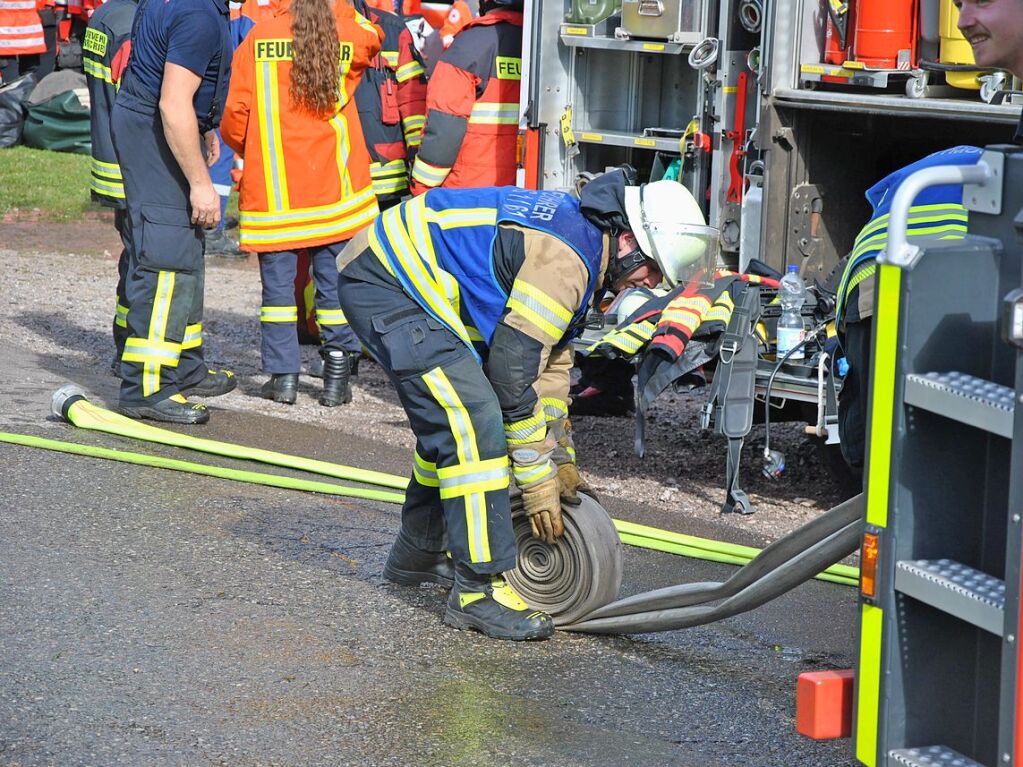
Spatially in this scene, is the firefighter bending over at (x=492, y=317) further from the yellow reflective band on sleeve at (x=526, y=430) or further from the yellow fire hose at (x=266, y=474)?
the yellow fire hose at (x=266, y=474)

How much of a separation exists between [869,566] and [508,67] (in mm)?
5076

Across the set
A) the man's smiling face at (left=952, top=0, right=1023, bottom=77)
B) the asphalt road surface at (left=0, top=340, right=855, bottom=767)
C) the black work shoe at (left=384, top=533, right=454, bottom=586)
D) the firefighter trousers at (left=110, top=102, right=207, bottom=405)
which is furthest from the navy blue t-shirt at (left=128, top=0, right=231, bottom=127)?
the man's smiling face at (left=952, top=0, right=1023, bottom=77)

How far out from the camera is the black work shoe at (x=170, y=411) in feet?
21.2

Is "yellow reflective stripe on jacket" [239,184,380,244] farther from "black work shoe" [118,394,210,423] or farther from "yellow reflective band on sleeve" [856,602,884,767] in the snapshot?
"yellow reflective band on sleeve" [856,602,884,767]

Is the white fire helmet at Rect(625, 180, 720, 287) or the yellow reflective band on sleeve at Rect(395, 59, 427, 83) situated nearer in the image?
the white fire helmet at Rect(625, 180, 720, 287)

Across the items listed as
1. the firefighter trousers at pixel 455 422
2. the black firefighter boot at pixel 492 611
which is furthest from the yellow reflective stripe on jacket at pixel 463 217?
the black firefighter boot at pixel 492 611

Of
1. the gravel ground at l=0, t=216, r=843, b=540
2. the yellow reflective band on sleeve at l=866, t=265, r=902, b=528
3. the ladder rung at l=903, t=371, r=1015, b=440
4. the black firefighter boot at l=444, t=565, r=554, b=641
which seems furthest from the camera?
the gravel ground at l=0, t=216, r=843, b=540

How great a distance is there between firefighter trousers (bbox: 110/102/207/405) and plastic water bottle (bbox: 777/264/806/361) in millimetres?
2577

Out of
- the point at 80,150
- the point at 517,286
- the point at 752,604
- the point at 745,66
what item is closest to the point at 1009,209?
the point at 752,604

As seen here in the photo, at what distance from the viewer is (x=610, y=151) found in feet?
23.4

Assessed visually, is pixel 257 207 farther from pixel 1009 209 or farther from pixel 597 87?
pixel 1009 209

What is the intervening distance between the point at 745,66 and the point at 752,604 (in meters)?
3.31

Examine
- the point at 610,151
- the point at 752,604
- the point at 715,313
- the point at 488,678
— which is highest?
the point at 610,151

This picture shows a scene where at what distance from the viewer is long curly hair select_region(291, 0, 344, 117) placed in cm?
656
